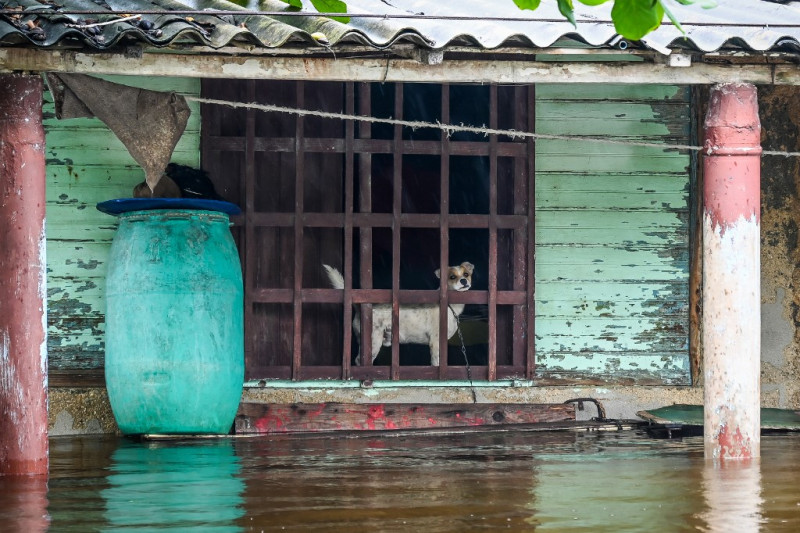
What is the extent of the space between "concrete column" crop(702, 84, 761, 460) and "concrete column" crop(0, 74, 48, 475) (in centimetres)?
327

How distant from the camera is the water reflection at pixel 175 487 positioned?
471 cm

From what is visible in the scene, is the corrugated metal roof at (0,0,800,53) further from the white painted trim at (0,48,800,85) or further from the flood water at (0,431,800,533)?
the flood water at (0,431,800,533)

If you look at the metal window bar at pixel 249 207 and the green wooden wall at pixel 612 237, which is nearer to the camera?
Result: the metal window bar at pixel 249 207

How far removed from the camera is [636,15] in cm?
381

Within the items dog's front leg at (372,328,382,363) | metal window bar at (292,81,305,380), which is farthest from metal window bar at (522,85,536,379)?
metal window bar at (292,81,305,380)

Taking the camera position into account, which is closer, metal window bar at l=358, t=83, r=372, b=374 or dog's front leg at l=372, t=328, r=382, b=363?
metal window bar at l=358, t=83, r=372, b=374

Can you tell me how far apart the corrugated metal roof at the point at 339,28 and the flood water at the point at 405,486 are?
195 centimetres

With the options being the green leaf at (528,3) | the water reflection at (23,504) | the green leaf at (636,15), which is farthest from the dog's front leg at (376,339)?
the green leaf at (636,15)

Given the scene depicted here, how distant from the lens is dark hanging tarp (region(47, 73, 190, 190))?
6.22 metres

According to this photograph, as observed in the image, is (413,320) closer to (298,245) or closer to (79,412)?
(298,245)

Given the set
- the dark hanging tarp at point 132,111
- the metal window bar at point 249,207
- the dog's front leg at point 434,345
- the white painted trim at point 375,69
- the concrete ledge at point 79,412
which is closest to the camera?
the white painted trim at point 375,69

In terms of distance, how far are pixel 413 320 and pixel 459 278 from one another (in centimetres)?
41

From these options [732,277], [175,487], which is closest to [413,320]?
[732,277]

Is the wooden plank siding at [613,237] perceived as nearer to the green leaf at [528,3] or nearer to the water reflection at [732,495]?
the water reflection at [732,495]
